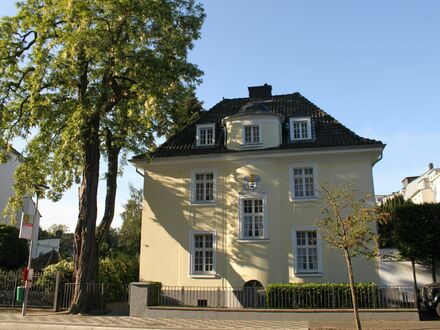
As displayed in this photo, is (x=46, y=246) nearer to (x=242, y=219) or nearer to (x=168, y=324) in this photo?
(x=242, y=219)

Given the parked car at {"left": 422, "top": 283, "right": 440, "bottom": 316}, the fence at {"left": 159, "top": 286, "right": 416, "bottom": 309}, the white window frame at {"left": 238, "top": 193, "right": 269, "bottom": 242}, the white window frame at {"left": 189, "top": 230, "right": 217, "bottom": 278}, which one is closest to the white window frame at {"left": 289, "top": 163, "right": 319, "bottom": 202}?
the white window frame at {"left": 238, "top": 193, "right": 269, "bottom": 242}

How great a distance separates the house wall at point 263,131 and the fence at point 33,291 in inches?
435

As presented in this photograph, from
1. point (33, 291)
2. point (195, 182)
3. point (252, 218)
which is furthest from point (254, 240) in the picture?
point (33, 291)

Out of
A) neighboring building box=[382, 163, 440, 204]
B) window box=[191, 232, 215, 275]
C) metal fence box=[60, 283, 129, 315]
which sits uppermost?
neighboring building box=[382, 163, 440, 204]

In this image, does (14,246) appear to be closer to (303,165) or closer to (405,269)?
(303,165)


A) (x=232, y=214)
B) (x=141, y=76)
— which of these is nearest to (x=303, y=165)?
(x=232, y=214)

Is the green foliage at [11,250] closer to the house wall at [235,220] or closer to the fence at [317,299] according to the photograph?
the house wall at [235,220]

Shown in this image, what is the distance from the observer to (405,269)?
19500 mm

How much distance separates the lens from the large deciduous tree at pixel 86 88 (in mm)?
18469

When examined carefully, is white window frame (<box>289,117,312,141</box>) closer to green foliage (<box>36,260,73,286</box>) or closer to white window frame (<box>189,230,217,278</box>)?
white window frame (<box>189,230,217,278</box>)

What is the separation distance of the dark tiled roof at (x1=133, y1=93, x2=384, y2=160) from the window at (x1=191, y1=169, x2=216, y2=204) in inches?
45.9

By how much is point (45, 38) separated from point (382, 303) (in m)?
18.5

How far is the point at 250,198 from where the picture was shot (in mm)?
21766

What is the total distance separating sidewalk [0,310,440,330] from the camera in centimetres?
1414
